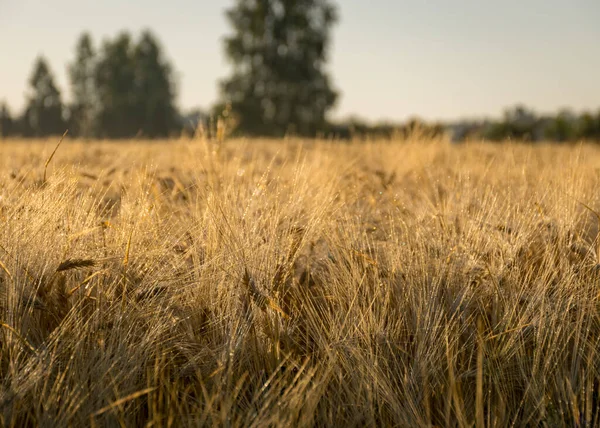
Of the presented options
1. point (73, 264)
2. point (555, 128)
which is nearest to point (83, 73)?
point (555, 128)

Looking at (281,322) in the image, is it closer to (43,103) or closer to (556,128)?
(556,128)

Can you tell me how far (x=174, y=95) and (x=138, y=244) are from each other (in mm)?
34973

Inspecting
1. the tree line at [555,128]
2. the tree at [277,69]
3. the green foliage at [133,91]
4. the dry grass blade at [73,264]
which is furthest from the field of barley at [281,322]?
the green foliage at [133,91]

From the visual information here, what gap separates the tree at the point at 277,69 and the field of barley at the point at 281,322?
21.0 metres

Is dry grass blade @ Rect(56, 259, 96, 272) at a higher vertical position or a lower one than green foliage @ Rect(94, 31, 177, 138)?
lower

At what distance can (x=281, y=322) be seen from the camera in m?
1.92

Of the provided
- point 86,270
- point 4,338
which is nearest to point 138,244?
point 86,270

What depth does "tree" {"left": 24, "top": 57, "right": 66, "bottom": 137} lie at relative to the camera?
32.8 metres

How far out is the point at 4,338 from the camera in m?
1.71

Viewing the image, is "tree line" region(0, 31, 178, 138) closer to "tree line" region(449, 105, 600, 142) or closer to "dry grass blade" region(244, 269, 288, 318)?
"tree line" region(449, 105, 600, 142)

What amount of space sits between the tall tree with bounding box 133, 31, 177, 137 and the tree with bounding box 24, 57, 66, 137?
4437 mm

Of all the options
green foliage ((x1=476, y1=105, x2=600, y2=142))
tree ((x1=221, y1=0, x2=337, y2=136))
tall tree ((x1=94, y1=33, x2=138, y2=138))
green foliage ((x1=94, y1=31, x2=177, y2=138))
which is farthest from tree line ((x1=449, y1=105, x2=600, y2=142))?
tall tree ((x1=94, y1=33, x2=138, y2=138))

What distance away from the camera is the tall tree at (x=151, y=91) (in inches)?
1309

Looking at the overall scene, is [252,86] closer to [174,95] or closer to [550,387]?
[174,95]
